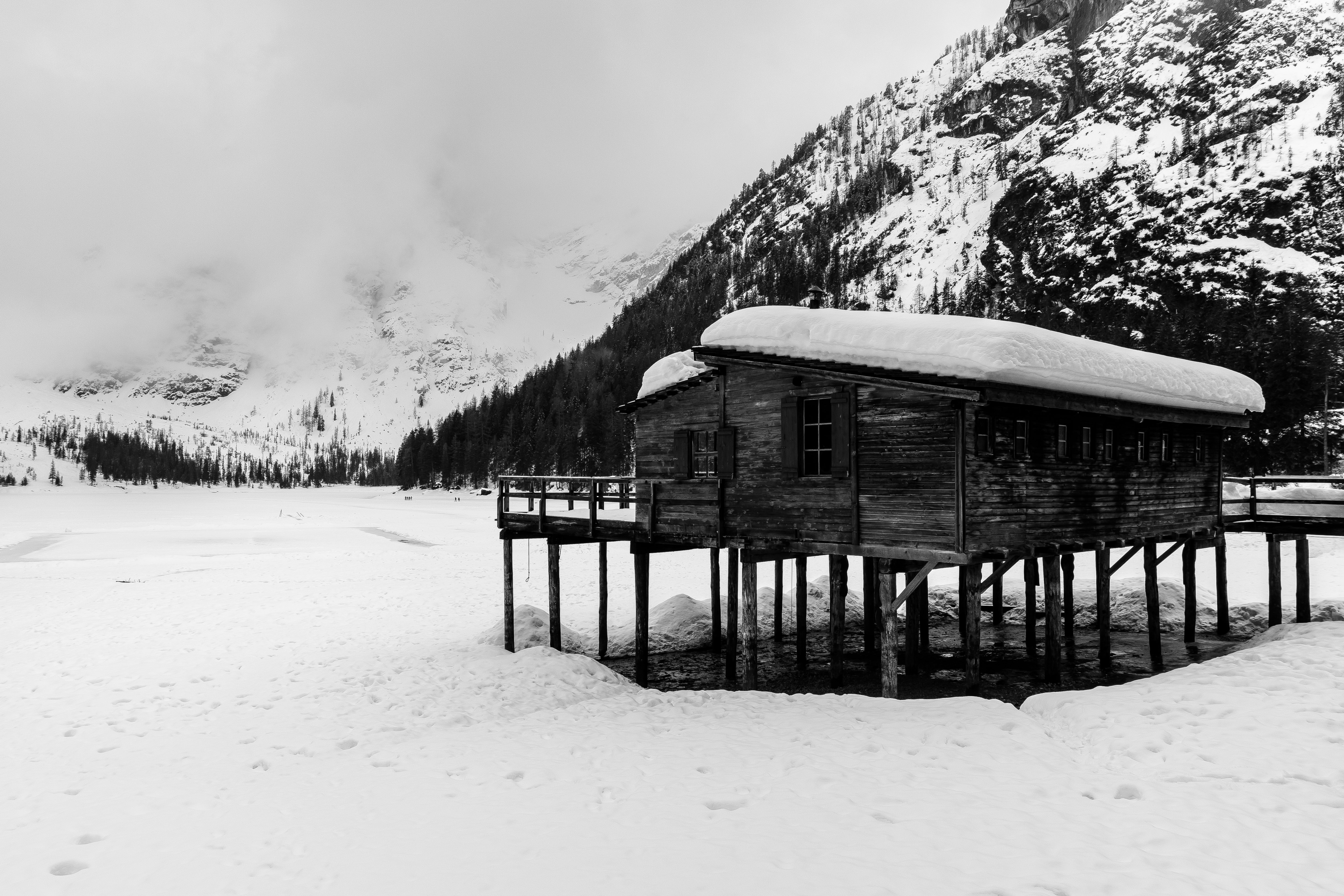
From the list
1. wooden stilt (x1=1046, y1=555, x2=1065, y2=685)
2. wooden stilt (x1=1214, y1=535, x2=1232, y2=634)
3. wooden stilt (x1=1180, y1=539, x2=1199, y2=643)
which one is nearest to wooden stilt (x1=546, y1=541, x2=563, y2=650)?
wooden stilt (x1=1046, y1=555, x2=1065, y2=685)

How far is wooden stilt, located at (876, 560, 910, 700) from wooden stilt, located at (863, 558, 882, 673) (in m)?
6.42

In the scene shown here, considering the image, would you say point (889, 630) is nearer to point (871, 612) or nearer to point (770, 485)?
point (770, 485)

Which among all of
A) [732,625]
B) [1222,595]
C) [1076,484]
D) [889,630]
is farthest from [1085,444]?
[1222,595]

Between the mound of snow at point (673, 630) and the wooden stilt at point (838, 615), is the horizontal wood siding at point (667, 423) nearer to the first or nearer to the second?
the wooden stilt at point (838, 615)

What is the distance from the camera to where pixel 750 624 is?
59.4 feet

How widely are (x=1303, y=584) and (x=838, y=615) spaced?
1532 cm

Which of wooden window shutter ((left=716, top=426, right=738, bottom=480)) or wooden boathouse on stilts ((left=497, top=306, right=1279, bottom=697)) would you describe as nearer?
wooden boathouse on stilts ((left=497, top=306, right=1279, bottom=697))

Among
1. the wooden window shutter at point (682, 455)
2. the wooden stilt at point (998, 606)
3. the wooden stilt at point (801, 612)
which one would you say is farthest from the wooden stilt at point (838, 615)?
the wooden stilt at point (998, 606)

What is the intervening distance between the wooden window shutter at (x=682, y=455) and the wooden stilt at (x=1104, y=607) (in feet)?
36.3

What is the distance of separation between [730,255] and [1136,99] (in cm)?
8669

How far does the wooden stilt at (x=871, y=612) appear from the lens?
74.6 ft

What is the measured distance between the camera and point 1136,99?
127500 mm

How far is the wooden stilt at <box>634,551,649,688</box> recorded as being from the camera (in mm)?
20203

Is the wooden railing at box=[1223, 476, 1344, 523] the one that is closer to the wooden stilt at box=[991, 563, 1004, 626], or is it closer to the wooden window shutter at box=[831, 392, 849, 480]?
the wooden stilt at box=[991, 563, 1004, 626]
